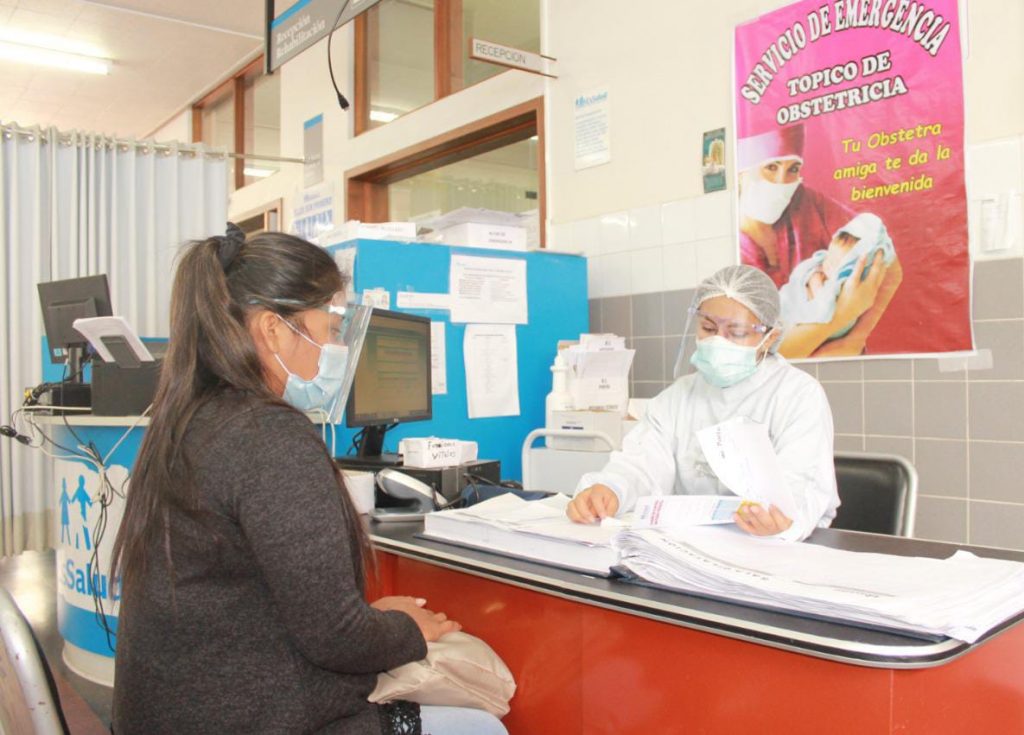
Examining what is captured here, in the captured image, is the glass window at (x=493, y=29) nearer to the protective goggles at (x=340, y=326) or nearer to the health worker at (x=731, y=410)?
the health worker at (x=731, y=410)

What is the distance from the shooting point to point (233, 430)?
110cm

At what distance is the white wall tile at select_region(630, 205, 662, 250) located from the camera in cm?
338

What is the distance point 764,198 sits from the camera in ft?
9.79

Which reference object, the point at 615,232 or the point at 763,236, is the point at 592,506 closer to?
the point at 763,236

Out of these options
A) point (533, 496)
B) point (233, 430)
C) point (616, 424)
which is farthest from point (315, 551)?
point (616, 424)

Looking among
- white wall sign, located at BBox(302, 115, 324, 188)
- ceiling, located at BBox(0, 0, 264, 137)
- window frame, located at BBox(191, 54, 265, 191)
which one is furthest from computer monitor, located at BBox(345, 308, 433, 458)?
window frame, located at BBox(191, 54, 265, 191)

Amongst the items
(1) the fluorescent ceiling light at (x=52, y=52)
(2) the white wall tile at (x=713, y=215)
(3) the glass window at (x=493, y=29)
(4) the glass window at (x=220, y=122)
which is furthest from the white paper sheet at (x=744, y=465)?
(4) the glass window at (x=220, y=122)

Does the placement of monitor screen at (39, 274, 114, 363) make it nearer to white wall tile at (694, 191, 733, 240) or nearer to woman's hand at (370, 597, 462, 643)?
white wall tile at (694, 191, 733, 240)

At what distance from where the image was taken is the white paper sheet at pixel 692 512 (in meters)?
1.45

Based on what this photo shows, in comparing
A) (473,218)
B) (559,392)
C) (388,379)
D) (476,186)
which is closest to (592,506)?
(388,379)

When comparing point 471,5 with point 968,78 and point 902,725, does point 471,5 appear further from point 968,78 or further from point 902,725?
point 902,725

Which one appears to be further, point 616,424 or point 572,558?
point 616,424

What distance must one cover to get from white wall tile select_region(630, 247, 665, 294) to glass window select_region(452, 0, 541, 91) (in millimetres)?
A: 1217

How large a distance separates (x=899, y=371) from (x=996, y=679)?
1.70 metres
